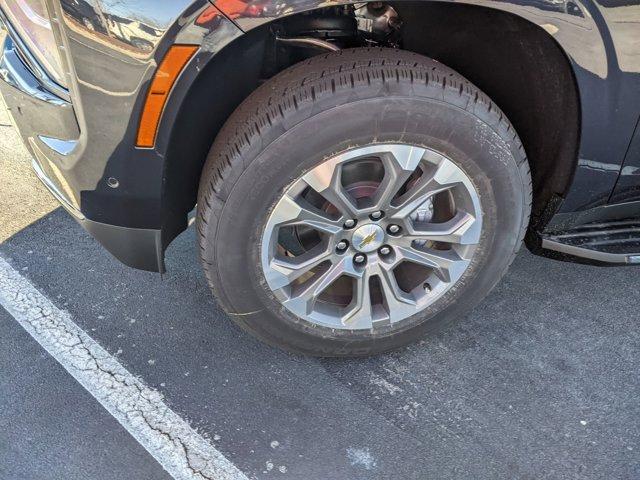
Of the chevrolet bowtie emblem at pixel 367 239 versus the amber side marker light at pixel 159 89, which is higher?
the amber side marker light at pixel 159 89

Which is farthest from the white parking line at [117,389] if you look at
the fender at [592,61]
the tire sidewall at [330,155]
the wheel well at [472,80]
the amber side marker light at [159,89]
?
the fender at [592,61]

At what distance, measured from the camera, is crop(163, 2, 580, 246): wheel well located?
187 centimetres

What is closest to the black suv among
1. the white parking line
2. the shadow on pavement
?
the shadow on pavement

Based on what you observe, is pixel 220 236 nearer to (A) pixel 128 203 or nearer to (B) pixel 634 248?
(A) pixel 128 203

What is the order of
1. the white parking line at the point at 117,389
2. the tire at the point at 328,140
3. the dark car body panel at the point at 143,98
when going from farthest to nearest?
the white parking line at the point at 117,389 < the tire at the point at 328,140 < the dark car body panel at the point at 143,98

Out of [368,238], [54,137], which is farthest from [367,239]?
[54,137]

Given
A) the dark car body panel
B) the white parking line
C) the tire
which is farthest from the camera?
the white parking line

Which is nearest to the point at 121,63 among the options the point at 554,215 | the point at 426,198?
the point at 426,198

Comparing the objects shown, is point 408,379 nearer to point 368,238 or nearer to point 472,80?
point 368,238

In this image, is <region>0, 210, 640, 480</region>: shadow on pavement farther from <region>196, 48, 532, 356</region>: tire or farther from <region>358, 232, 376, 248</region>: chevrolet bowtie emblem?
<region>358, 232, 376, 248</region>: chevrolet bowtie emblem

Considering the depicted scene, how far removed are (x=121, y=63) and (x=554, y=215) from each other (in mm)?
1520

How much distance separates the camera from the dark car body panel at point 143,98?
1629 mm

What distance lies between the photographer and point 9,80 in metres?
2.07

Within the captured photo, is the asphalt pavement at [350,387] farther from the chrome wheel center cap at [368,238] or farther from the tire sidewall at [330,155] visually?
the chrome wheel center cap at [368,238]
